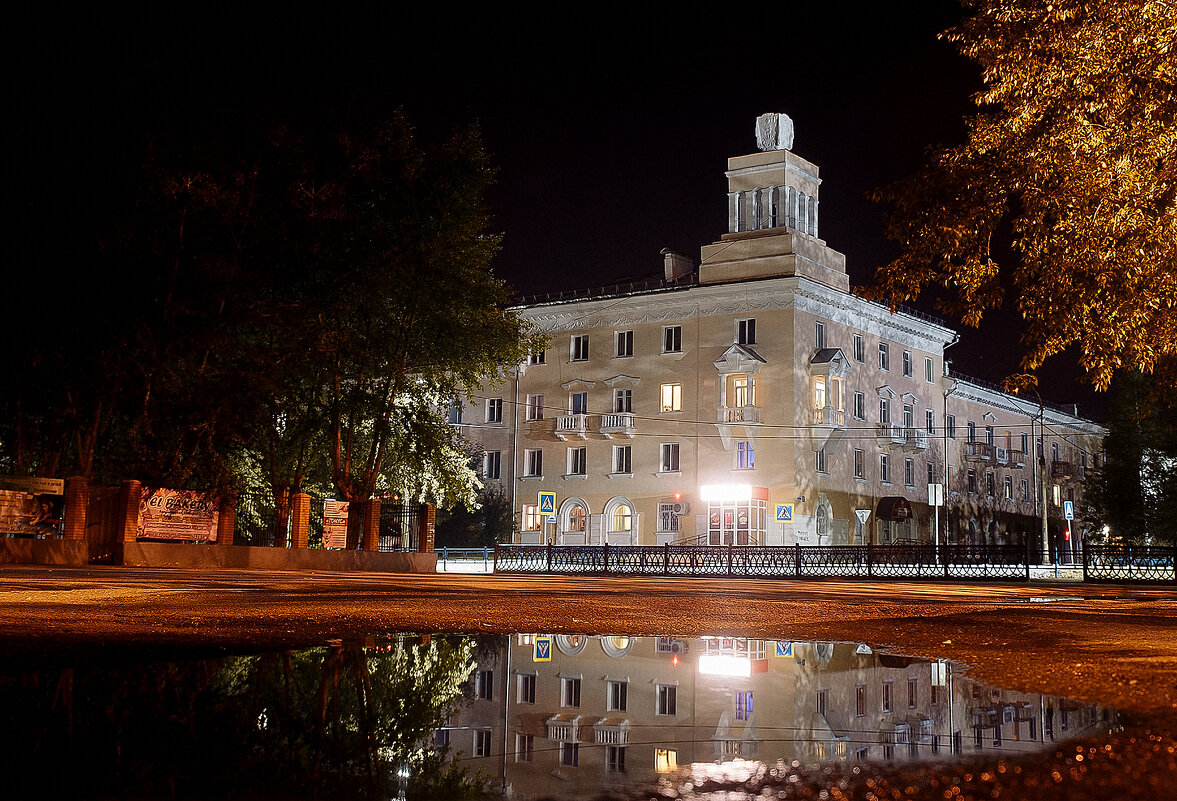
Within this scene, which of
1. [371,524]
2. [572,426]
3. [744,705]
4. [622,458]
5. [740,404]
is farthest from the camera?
[572,426]

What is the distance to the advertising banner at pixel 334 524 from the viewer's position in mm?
30844

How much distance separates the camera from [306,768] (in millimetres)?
2635

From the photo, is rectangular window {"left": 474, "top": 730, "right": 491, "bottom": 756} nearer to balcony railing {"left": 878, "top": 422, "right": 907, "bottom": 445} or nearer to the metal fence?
the metal fence

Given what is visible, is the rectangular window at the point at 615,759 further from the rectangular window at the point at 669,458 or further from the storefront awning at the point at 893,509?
the storefront awning at the point at 893,509

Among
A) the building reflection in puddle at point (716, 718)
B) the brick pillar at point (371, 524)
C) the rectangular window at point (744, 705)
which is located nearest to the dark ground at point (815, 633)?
the building reflection in puddle at point (716, 718)

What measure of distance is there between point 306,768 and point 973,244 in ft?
48.7

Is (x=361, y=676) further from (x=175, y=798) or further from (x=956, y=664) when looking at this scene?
(x=956, y=664)

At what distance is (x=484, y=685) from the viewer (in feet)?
14.2

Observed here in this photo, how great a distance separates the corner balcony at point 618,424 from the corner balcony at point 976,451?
22754 mm

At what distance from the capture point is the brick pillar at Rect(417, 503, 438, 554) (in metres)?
33.7

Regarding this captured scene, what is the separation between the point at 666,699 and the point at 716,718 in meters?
0.47

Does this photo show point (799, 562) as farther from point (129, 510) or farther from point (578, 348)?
point (578, 348)

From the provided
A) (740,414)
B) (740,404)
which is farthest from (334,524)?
(740,404)

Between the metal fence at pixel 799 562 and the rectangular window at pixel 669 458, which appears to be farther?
the rectangular window at pixel 669 458
